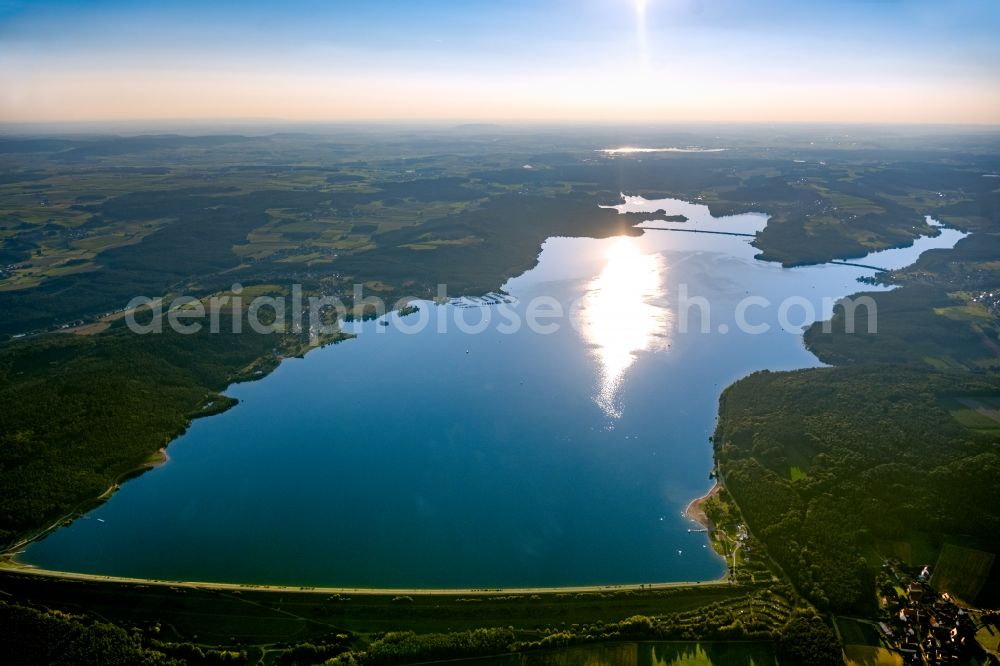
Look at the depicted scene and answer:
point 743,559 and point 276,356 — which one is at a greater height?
point 276,356

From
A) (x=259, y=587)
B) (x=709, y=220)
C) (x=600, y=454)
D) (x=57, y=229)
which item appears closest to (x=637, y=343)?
(x=600, y=454)

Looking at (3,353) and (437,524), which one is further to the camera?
(3,353)

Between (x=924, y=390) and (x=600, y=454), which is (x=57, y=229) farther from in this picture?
(x=924, y=390)
